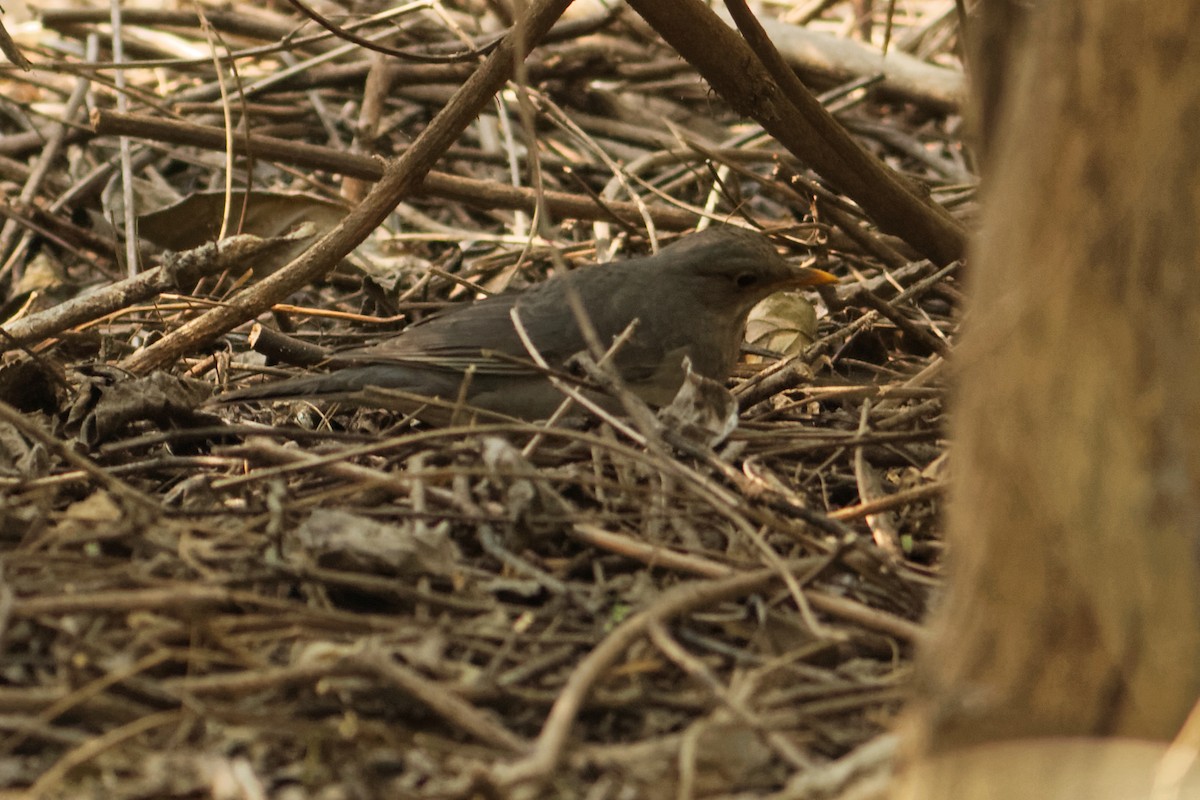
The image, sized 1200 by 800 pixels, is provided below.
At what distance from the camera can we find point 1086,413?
2.05 meters

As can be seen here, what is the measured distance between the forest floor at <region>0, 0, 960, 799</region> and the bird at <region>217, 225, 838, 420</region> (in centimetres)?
21

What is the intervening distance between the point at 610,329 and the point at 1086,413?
2.98 metres

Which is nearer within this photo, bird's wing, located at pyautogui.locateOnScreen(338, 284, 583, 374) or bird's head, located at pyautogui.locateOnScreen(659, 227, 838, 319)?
bird's wing, located at pyautogui.locateOnScreen(338, 284, 583, 374)

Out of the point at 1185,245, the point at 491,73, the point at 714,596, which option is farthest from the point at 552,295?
the point at 1185,245

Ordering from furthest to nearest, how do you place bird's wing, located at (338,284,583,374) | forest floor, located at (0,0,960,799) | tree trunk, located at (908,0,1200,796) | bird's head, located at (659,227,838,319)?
bird's head, located at (659,227,838,319) < bird's wing, located at (338,284,583,374) < forest floor, located at (0,0,960,799) < tree trunk, located at (908,0,1200,796)

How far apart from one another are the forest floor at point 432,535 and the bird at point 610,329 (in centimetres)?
21

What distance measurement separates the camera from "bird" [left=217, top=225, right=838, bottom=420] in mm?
4836

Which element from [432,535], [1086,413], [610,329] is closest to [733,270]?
[610,329]

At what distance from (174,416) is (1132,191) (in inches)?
116

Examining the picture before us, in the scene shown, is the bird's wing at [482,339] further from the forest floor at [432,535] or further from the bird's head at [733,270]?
the bird's head at [733,270]

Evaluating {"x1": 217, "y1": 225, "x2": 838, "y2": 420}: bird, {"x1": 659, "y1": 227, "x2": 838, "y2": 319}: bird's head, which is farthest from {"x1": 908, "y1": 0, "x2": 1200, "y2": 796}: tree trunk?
{"x1": 659, "y1": 227, "x2": 838, "y2": 319}: bird's head

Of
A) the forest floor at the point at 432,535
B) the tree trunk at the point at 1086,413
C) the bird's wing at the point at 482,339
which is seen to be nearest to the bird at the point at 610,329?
the bird's wing at the point at 482,339

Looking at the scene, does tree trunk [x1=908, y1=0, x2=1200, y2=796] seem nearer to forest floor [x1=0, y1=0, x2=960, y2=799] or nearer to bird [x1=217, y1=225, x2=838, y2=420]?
forest floor [x1=0, y1=0, x2=960, y2=799]

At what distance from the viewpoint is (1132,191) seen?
204 cm
